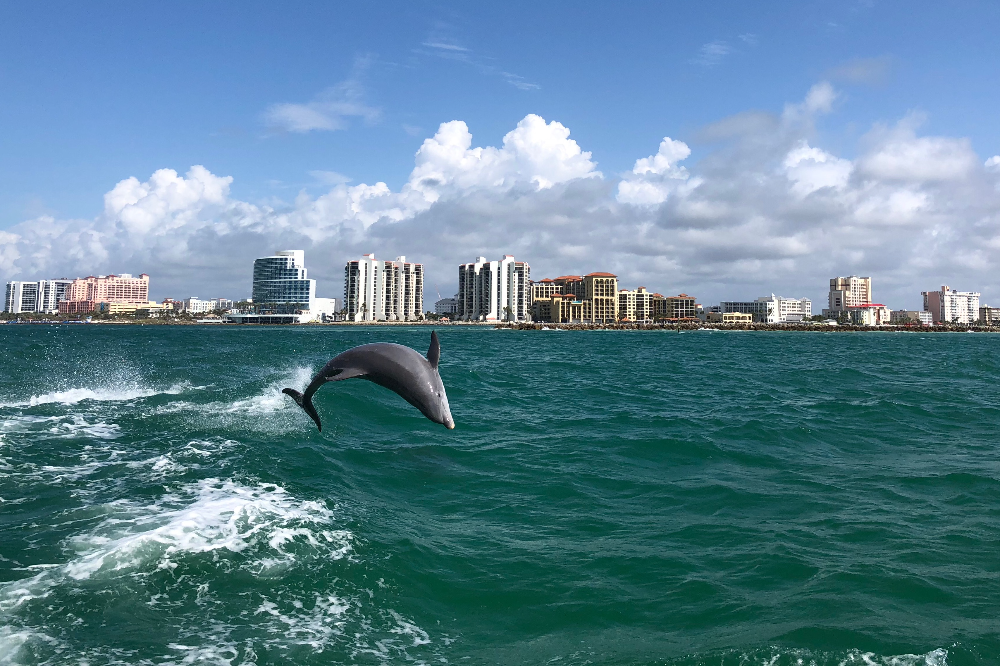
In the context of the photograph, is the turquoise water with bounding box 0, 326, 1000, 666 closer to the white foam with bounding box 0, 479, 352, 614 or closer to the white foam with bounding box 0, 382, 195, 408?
the white foam with bounding box 0, 479, 352, 614

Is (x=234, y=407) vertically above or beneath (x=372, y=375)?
beneath

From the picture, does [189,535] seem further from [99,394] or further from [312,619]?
[99,394]

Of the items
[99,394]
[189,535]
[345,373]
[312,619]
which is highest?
[345,373]

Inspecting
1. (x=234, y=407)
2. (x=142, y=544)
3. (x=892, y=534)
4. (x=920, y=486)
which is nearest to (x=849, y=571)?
(x=892, y=534)

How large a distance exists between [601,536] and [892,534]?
438 cm

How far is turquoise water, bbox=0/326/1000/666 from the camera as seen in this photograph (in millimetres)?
6117

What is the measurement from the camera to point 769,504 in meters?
10.5

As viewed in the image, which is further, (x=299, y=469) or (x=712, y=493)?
(x=299, y=469)

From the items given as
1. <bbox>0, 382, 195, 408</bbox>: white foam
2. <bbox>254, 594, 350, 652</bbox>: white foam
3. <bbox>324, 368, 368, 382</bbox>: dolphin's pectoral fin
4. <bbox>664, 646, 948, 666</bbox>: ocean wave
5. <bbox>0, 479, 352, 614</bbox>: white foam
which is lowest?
<bbox>254, 594, 350, 652</bbox>: white foam

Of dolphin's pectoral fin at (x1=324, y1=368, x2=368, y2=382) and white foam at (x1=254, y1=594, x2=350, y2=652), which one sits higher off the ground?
dolphin's pectoral fin at (x1=324, y1=368, x2=368, y2=382)

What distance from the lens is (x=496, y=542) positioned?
28.7ft

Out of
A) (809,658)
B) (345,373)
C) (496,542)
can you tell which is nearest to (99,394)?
(345,373)

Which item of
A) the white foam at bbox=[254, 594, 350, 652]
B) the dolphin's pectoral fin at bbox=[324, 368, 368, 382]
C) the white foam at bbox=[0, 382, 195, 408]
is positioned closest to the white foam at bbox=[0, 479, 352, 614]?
the white foam at bbox=[254, 594, 350, 652]

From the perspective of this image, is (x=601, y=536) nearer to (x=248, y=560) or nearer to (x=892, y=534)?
(x=892, y=534)
